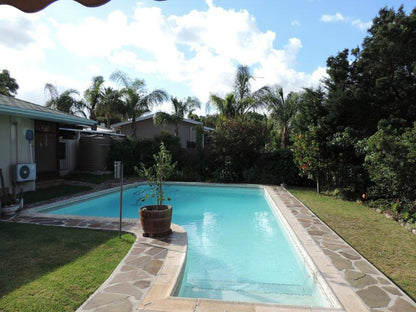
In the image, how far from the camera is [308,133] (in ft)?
38.1

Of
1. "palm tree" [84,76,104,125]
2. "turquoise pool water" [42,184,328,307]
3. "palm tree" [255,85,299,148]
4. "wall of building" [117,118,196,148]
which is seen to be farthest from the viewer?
"palm tree" [84,76,104,125]

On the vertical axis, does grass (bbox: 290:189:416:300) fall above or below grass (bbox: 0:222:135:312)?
below

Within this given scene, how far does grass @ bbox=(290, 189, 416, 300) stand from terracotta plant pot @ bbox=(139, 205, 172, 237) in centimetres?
394

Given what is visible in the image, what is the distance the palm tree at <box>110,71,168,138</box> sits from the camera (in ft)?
63.9

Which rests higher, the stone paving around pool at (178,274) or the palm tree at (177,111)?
the palm tree at (177,111)

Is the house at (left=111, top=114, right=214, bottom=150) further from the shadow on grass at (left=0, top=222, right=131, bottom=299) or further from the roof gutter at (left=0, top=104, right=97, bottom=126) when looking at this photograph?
the shadow on grass at (left=0, top=222, right=131, bottom=299)

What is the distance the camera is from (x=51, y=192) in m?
10.6

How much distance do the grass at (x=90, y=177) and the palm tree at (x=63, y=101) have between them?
10795 millimetres

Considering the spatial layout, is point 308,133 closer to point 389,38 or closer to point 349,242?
point 389,38

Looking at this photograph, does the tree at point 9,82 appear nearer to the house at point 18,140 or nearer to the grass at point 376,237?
the house at point 18,140

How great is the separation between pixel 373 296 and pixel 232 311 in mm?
1927

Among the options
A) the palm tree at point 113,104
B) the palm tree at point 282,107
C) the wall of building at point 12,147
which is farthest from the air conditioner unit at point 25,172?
the palm tree at point 282,107

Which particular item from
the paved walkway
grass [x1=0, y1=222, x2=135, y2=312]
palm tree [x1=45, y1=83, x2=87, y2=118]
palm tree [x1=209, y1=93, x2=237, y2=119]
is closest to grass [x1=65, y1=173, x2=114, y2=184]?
grass [x1=0, y1=222, x2=135, y2=312]

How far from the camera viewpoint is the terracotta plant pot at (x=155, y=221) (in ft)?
18.1
